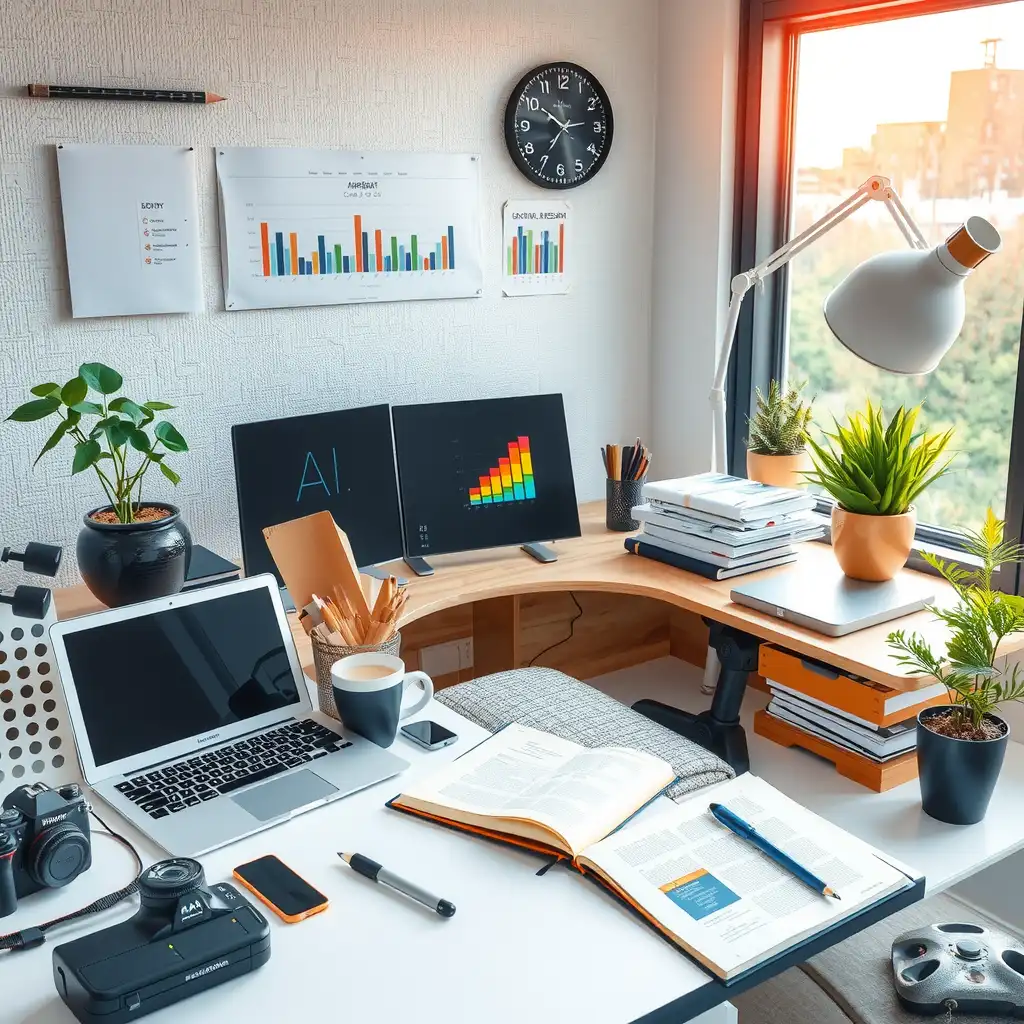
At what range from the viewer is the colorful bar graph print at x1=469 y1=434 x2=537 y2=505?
254cm

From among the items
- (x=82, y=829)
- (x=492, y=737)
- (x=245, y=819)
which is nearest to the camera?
(x=82, y=829)

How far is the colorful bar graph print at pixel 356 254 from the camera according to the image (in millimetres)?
2393

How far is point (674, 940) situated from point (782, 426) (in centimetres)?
161

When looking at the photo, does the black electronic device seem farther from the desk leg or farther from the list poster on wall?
the desk leg

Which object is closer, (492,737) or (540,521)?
(492,737)

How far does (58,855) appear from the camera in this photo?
1.25 m

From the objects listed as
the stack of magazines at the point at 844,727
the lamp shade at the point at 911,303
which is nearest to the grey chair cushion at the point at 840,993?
the stack of magazines at the point at 844,727

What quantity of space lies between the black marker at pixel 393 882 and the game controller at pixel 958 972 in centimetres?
77

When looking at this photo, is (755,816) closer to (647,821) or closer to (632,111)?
(647,821)

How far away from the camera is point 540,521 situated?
2592 mm

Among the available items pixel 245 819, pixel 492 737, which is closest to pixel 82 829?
pixel 245 819

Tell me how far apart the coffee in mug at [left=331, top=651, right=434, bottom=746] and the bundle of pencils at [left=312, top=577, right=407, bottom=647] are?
1.3 inches

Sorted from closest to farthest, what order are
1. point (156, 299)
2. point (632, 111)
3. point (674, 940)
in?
1. point (674, 940)
2. point (156, 299)
3. point (632, 111)

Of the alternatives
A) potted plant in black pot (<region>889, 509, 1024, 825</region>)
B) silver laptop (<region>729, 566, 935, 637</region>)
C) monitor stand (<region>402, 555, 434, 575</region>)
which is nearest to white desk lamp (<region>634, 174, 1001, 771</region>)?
silver laptop (<region>729, 566, 935, 637</region>)
